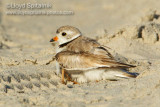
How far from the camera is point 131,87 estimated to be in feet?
12.2

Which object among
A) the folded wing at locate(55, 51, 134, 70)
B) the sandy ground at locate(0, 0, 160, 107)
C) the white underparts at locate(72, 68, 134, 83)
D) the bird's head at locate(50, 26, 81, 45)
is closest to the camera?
the sandy ground at locate(0, 0, 160, 107)

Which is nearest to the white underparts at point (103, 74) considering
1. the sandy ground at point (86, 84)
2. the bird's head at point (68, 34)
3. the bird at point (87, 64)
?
the bird at point (87, 64)

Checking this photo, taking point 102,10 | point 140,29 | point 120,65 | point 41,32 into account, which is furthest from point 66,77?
point 102,10

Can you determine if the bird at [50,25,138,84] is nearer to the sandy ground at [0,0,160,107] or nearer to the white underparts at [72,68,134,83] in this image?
the white underparts at [72,68,134,83]

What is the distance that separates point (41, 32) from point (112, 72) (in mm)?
6400

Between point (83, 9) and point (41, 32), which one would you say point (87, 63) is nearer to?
point (41, 32)

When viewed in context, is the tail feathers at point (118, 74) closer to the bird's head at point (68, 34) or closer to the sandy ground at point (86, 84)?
the sandy ground at point (86, 84)

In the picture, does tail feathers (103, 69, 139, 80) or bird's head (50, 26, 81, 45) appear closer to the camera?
tail feathers (103, 69, 139, 80)

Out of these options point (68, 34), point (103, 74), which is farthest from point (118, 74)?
point (68, 34)

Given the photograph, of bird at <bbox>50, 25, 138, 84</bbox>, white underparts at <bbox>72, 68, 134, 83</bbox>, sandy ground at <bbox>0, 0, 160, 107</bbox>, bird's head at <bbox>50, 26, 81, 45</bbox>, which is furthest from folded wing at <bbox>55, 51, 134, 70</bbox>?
bird's head at <bbox>50, 26, 81, 45</bbox>

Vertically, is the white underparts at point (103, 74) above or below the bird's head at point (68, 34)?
below

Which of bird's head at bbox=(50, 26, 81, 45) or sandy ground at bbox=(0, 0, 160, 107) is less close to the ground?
bird's head at bbox=(50, 26, 81, 45)

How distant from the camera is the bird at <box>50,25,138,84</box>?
4.36m

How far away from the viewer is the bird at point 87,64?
4.36m
